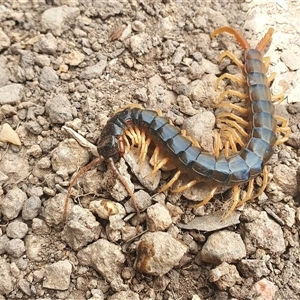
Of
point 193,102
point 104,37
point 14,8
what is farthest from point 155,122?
Result: point 14,8

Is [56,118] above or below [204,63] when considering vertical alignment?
below

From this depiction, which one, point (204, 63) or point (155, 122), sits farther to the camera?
point (204, 63)

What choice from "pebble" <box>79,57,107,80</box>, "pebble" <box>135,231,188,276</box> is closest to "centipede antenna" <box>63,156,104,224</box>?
"pebble" <box>135,231,188,276</box>

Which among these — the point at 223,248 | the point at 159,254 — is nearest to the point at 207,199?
the point at 223,248

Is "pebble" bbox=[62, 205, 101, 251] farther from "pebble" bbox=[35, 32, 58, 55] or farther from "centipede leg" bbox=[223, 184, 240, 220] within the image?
"pebble" bbox=[35, 32, 58, 55]

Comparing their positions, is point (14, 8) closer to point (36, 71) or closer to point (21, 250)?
point (36, 71)

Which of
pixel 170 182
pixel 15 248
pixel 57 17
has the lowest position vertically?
pixel 15 248

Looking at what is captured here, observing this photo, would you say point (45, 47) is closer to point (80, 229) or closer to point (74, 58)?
point (74, 58)
